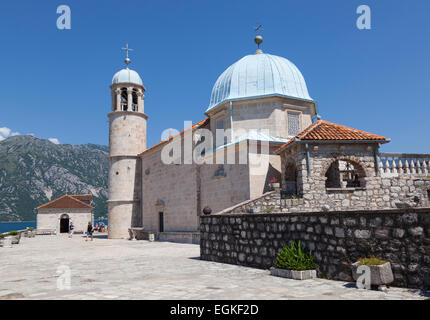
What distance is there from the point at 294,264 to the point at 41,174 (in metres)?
166

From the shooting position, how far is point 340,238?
23.1 feet

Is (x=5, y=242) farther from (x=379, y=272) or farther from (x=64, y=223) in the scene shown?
(x=64, y=223)

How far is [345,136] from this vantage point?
15.3 metres

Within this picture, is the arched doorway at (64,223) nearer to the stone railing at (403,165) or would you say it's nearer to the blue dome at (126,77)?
the blue dome at (126,77)

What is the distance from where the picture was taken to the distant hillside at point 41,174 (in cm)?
14400

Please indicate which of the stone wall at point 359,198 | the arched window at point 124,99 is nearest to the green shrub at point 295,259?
the stone wall at point 359,198

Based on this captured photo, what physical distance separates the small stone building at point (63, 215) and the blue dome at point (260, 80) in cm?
3201

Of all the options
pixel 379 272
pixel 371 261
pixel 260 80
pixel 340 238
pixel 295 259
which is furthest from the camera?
pixel 260 80

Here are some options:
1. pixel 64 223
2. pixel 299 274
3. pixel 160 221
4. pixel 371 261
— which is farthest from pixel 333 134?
pixel 64 223

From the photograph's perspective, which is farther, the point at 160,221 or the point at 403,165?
the point at 160,221

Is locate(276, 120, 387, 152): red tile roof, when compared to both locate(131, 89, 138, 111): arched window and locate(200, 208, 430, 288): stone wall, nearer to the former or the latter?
locate(200, 208, 430, 288): stone wall

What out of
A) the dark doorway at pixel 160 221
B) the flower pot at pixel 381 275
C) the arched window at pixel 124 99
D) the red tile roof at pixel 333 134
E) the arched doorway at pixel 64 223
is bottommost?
the arched doorway at pixel 64 223

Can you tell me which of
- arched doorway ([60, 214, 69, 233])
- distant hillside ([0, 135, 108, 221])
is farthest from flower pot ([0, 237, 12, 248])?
distant hillside ([0, 135, 108, 221])

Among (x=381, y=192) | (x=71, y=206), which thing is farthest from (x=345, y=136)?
(x=71, y=206)
